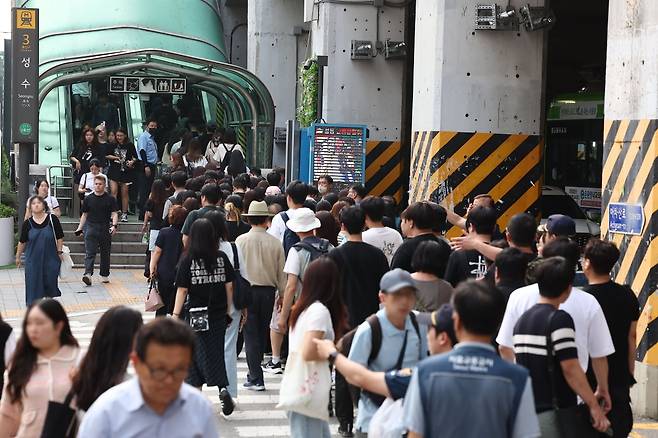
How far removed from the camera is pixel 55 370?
18.5 feet

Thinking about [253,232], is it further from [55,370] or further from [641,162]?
[55,370]

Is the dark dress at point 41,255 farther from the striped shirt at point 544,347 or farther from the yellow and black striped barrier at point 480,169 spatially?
the striped shirt at point 544,347

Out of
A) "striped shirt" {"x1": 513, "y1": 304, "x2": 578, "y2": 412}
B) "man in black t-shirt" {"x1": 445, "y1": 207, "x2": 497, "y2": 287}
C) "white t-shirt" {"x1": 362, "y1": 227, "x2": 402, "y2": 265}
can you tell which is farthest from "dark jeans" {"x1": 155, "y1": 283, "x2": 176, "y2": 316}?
"striped shirt" {"x1": 513, "y1": 304, "x2": 578, "y2": 412}

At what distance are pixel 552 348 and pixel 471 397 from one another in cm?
172

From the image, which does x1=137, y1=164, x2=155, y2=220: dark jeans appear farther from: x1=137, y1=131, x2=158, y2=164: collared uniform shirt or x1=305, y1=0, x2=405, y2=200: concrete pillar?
x1=305, y1=0, x2=405, y2=200: concrete pillar

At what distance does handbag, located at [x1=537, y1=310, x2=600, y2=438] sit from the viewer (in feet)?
20.4

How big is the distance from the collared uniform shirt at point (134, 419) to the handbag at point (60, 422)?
2.59 feet

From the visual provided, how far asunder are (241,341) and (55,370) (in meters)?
6.83

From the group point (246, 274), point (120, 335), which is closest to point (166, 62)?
point (246, 274)

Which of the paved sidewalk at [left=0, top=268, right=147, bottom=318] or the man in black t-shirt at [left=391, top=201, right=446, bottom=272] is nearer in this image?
the man in black t-shirt at [left=391, top=201, right=446, bottom=272]

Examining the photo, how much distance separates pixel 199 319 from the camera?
9.41m

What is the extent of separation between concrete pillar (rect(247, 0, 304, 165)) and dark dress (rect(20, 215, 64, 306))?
15773 millimetres

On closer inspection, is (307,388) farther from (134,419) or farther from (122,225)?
(122,225)

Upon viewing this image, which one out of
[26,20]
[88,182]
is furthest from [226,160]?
[26,20]
